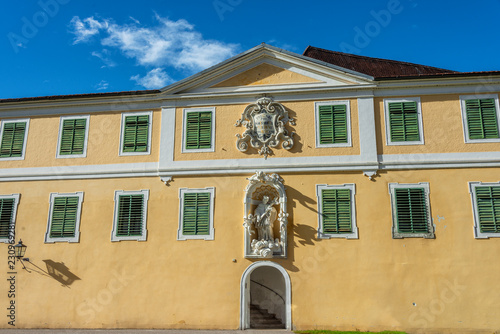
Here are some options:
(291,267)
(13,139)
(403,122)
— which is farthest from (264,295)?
(13,139)

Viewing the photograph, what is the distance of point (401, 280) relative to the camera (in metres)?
15.8

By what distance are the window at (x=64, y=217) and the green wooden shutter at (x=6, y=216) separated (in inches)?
62.5

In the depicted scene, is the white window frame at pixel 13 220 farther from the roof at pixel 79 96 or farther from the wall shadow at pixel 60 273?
the roof at pixel 79 96

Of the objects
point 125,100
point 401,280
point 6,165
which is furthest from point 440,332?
point 6,165

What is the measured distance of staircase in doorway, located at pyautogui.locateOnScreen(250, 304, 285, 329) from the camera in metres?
16.9

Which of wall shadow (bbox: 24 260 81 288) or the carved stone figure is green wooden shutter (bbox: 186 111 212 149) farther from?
wall shadow (bbox: 24 260 81 288)

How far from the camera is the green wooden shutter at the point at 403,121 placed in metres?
17.0

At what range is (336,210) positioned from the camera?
1658 centimetres

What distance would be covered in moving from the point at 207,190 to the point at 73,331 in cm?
661

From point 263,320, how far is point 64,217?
8.24m

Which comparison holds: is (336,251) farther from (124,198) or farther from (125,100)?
(125,100)

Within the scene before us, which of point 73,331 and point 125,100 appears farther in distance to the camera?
point 125,100

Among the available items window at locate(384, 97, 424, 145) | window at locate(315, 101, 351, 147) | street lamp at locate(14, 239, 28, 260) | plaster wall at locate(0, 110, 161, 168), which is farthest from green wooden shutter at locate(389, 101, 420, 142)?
street lamp at locate(14, 239, 28, 260)

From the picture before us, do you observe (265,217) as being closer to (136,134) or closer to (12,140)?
Answer: (136,134)
